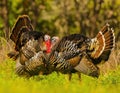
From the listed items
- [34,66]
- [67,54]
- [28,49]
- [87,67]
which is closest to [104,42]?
[87,67]

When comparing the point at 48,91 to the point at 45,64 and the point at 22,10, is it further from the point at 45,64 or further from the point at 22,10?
the point at 22,10

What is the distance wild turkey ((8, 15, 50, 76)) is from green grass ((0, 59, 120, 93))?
244 millimetres

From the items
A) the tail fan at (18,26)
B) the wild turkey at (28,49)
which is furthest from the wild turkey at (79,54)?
the tail fan at (18,26)

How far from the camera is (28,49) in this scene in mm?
14602

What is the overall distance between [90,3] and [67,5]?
181cm

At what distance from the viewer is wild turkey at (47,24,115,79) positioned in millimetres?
13898

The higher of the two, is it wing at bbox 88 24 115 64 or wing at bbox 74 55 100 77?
wing at bbox 88 24 115 64

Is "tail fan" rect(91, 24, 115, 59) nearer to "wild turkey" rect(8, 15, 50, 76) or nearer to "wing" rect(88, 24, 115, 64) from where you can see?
"wing" rect(88, 24, 115, 64)

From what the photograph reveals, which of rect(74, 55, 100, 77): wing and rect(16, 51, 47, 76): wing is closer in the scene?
rect(74, 55, 100, 77): wing

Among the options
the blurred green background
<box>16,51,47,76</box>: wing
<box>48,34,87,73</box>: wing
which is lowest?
the blurred green background

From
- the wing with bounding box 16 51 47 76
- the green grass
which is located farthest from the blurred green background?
the wing with bounding box 16 51 47 76

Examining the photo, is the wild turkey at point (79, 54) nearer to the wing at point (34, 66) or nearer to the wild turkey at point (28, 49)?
the wing at point (34, 66)

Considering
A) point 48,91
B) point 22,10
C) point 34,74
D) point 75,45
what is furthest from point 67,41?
point 22,10

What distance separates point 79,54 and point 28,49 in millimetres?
1302
